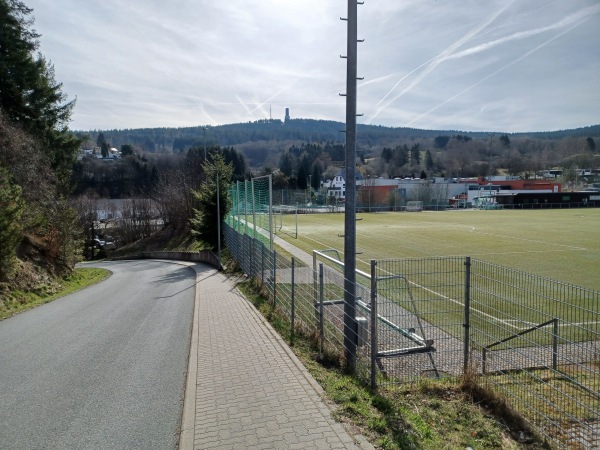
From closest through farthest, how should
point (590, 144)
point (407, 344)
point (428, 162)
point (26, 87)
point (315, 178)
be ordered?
point (407, 344)
point (26, 87)
point (315, 178)
point (590, 144)
point (428, 162)

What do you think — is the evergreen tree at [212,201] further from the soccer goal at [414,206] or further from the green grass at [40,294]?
the soccer goal at [414,206]

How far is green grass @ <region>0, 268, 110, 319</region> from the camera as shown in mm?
13469

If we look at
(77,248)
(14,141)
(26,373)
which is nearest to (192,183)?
(77,248)

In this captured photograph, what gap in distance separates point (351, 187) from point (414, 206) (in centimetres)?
7391

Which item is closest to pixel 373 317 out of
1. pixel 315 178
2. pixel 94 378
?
pixel 94 378

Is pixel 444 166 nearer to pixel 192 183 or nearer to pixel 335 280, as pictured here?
pixel 192 183

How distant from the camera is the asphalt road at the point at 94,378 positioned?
4730mm

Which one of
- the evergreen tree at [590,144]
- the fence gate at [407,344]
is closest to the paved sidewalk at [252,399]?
the fence gate at [407,344]

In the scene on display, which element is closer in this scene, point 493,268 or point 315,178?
point 493,268

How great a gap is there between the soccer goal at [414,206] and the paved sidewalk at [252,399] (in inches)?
2805

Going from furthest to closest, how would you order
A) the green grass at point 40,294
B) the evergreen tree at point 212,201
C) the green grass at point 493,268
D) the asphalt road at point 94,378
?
the evergreen tree at point 212,201 → the green grass at point 40,294 → the green grass at point 493,268 → the asphalt road at point 94,378

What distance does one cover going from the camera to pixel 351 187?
6539mm

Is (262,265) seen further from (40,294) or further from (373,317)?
(40,294)

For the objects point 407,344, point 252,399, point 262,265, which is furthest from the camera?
point 262,265
